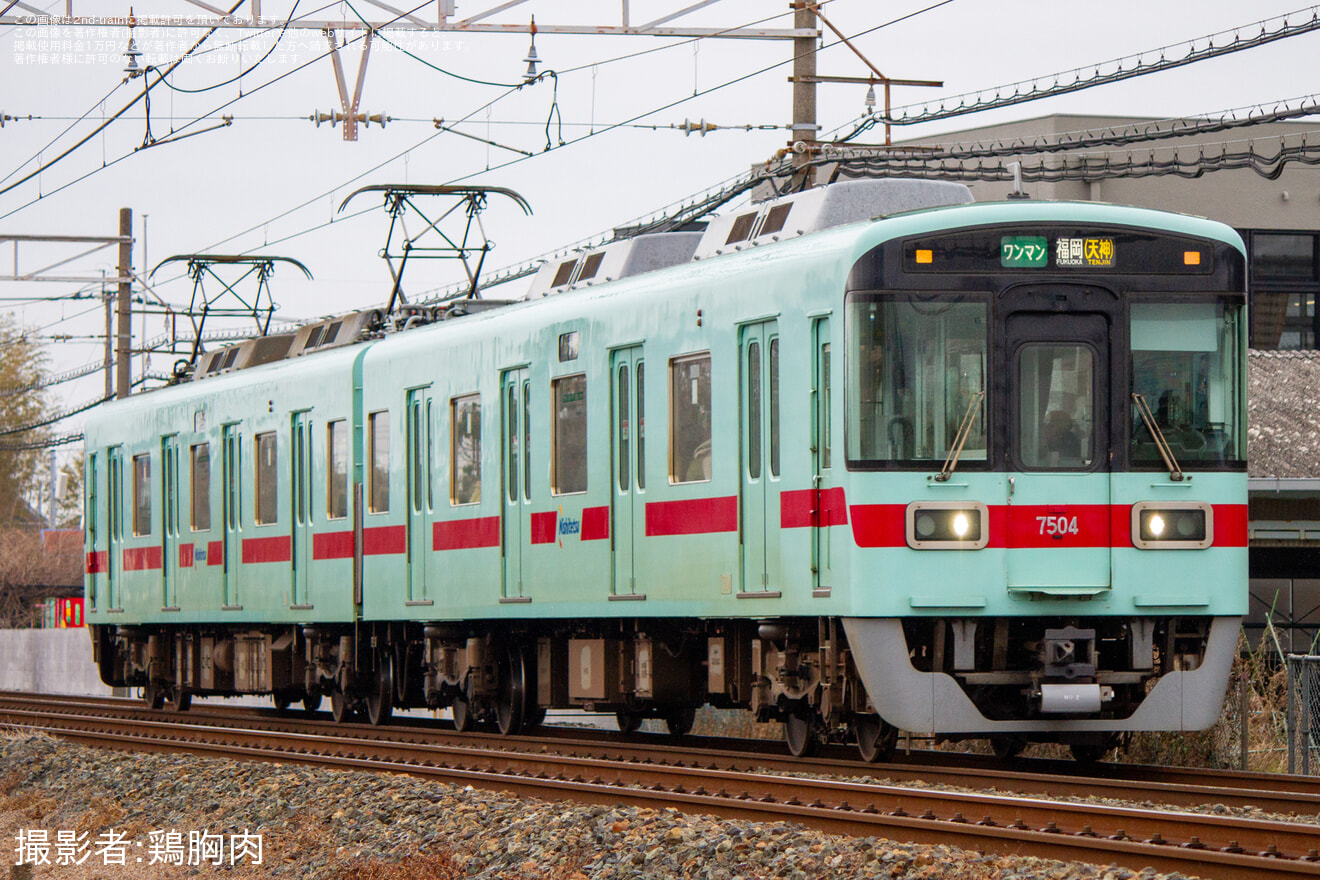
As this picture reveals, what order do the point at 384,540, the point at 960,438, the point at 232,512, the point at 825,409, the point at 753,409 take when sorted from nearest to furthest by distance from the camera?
the point at 960,438 < the point at 825,409 < the point at 753,409 < the point at 384,540 < the point at 232,512

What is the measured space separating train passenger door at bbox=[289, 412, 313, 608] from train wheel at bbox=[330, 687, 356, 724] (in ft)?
3.09

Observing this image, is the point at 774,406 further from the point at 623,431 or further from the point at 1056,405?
the point at 623,431

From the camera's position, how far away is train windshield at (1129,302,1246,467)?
12391 millimetres

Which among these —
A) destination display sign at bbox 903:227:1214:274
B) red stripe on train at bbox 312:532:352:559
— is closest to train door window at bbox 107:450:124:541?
red stripe on train at bbox 312:532:352:559

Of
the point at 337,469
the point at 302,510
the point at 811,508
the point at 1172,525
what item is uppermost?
the point at 337,469

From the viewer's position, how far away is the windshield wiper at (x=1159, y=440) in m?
12.3

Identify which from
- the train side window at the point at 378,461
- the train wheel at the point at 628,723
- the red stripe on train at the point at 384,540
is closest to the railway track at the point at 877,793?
the train wheel at the point at 628,723

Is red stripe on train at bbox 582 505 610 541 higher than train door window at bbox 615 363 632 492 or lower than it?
lower

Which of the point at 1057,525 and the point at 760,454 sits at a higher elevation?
the point at 760,454

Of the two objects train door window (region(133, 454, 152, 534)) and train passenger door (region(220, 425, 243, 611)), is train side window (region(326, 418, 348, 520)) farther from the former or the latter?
train door window (region(133, 454, 152, 534))

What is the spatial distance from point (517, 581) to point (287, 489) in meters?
5.04

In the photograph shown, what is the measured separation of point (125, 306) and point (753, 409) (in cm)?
2232

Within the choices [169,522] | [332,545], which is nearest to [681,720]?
[332,545]

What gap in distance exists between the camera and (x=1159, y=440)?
40.5ft
